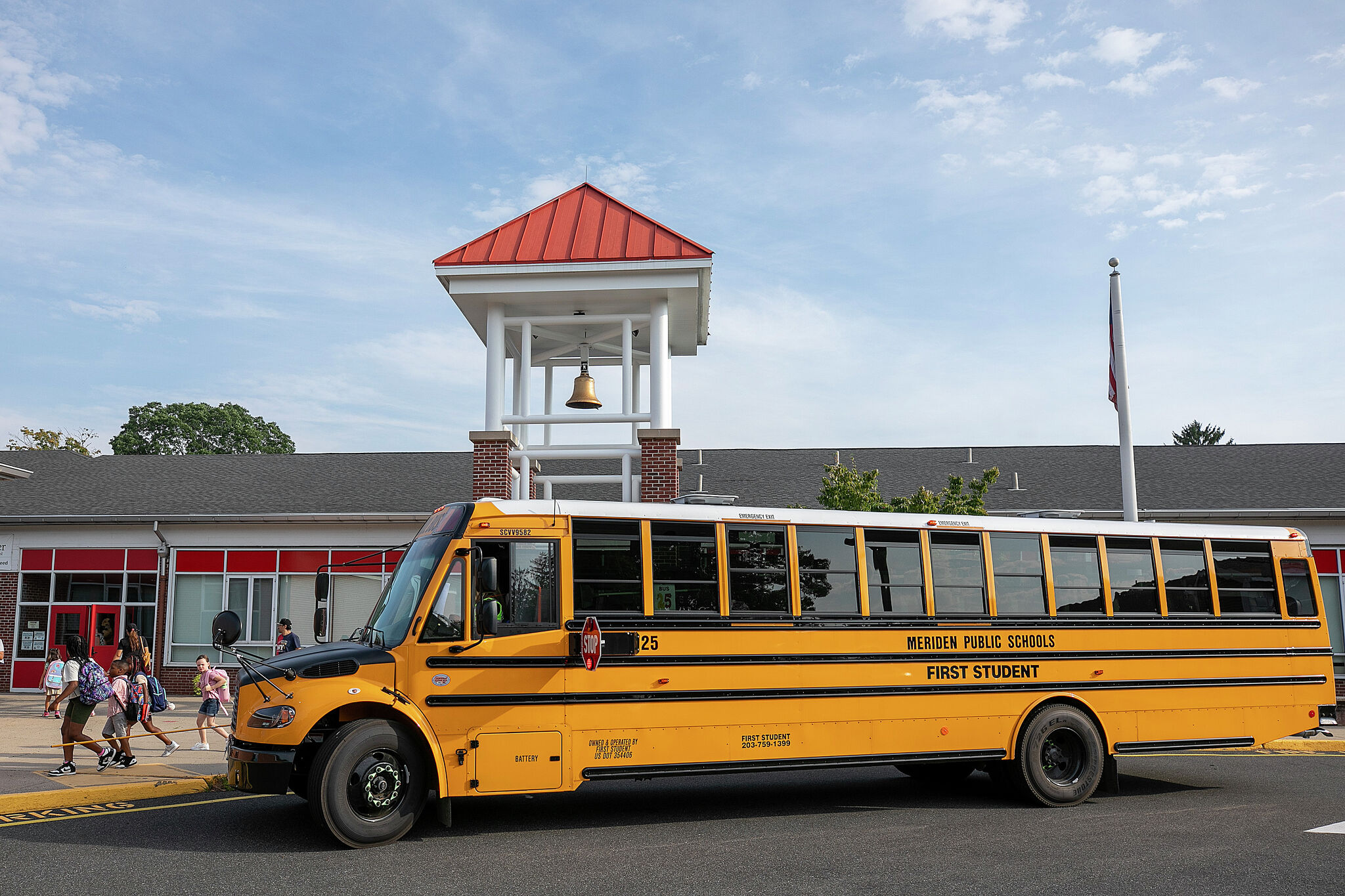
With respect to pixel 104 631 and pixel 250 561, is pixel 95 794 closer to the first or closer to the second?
pixel 250 561

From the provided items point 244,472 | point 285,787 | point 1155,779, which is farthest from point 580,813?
point 244,472

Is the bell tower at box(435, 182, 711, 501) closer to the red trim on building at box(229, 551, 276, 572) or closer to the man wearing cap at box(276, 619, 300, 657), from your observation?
the man wearing cap at box(276, 619, 300, 657)

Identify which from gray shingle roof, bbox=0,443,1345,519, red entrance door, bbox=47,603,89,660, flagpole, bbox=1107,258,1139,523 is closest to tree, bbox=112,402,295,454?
gray shingle roof, bbox=0,443,1345,519

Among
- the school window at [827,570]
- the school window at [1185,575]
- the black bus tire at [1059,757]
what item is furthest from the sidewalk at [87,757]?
the school window at [1185,575]

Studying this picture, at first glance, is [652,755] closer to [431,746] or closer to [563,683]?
[563,683]

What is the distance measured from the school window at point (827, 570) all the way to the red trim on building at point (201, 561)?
58.3 feet

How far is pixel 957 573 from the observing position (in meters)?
9.91

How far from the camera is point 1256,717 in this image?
1069 centimetres

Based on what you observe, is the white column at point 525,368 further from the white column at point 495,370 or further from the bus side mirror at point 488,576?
the bus side mirror at point 488,576

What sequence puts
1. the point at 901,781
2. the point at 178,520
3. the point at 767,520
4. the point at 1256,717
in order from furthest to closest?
the point at 178,520 → the point at 901,781 → the point at 1256,717 → the point at 767,520

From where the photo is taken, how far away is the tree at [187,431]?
64500 mm

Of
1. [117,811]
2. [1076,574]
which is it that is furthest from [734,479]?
[117,811]

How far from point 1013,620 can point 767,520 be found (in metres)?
2.76

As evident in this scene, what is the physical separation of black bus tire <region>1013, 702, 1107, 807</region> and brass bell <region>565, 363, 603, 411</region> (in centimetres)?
899
